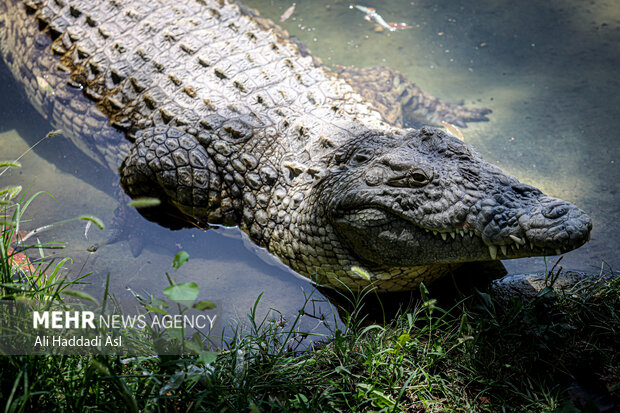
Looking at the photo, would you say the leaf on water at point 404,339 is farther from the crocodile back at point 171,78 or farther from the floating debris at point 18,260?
the floating debris at point 18,260

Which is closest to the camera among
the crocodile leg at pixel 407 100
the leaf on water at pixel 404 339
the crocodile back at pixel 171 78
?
the leaf on water at pixel 404 339

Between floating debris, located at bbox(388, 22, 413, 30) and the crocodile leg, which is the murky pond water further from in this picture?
the crocodile leg

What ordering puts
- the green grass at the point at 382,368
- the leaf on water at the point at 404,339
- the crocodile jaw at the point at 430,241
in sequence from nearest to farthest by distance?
the green grass at the point at 382,368 < the crocodile jaw at the point at 430,241 < the leaf on water at the point at 404,339

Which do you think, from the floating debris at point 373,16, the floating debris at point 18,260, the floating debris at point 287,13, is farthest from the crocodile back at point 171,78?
the floating debris at point 373,16

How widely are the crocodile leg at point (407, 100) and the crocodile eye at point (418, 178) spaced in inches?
103

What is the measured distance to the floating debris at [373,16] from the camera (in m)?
6.81

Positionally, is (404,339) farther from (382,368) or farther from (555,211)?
(555,211)

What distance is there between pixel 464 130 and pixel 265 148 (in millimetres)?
2801

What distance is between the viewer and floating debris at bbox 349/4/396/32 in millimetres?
6812

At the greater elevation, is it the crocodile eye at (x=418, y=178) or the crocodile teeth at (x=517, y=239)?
the crocodile eye at (x=418, y=178)

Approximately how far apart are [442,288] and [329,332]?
0.92m

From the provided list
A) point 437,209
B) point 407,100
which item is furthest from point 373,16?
point 437,209

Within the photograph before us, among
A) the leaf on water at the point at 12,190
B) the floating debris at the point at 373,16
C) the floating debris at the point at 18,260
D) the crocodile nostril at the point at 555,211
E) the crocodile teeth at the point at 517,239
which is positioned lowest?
the floating debris at the point at 18,260

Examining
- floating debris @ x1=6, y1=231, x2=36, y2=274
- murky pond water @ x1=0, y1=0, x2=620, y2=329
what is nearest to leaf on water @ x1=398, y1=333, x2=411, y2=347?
murky pond water @ x1=0, y1=0, x2=620, y2=329
